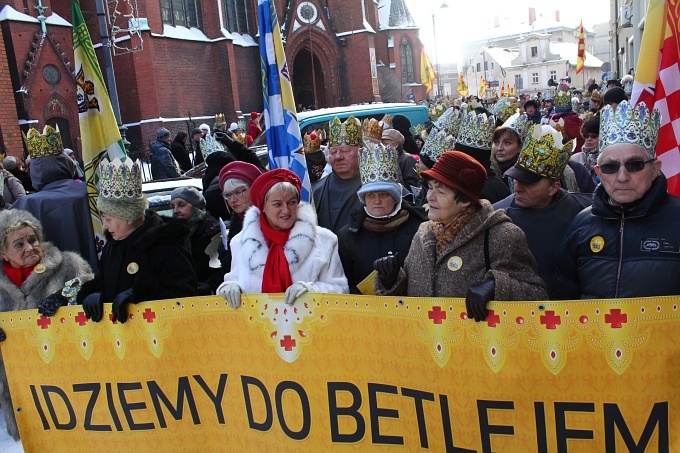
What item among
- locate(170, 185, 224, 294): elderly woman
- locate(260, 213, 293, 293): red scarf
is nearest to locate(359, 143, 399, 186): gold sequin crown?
locate(260, 213, 293, 293): red scarf

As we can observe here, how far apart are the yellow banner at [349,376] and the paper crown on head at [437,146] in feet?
9.12

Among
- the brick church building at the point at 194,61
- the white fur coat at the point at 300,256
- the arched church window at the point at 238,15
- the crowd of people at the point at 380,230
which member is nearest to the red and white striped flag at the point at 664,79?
the crowd of people at the point at 380,230

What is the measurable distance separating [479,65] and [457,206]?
104m

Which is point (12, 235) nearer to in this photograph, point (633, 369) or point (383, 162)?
A: point (383, 162)

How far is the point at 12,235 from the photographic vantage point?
13.6ft

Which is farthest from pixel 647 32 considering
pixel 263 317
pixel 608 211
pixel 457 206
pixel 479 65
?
pixel 479 65

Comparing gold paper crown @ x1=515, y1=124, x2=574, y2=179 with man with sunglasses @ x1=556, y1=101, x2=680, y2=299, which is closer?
man with sunglasses @ x1=556, y1=101, x2=680, y2=299

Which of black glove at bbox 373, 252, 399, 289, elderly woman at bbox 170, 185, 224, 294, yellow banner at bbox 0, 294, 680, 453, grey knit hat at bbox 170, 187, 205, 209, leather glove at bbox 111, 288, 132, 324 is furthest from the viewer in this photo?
grey knit hat at bbox 170, 187, 205, 209

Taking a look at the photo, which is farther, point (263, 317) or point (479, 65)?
point (479, 65)

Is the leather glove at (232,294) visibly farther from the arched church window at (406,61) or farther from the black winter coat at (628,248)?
the arched church window at (406,61)

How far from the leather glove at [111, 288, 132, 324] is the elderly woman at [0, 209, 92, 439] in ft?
2.70

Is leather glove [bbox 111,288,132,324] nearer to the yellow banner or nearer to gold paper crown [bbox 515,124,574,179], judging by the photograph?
the yellow banner

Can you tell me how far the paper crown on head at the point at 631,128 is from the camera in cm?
289

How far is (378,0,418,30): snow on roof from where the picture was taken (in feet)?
139
